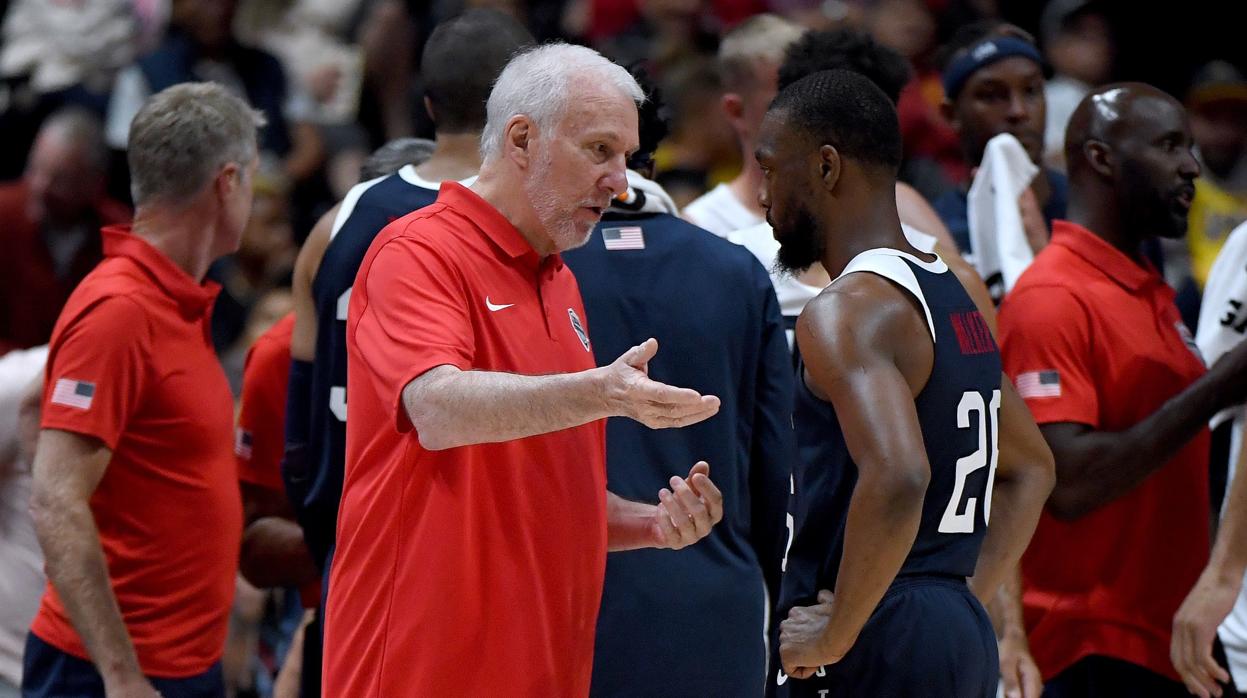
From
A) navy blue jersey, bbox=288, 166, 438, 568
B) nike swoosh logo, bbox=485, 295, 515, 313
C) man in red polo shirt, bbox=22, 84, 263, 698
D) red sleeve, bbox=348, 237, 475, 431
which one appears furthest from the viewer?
navy blue jersey, bbox=288, 166, 438, 568

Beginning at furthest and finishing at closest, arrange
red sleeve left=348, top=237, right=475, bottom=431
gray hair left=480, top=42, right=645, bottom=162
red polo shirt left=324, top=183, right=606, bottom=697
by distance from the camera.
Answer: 1. gray hair left=480, top=42, right=645, bottom=162
2. red polo shirt left=324, top=183, right=606, bottom=697
3. red sleeve left=348, top=237, right=475, bottom=431

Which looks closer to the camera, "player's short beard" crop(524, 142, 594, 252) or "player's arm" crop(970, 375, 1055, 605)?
"player's short beard" crop(524, 142, 594, 252)

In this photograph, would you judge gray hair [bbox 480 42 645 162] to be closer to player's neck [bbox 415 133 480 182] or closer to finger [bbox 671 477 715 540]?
finger [bbox 671 477 715 540]

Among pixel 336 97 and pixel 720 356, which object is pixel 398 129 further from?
pixel 720 356

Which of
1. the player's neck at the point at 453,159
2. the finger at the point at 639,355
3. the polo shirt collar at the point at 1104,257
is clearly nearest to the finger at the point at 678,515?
the finger at the point at 639,355

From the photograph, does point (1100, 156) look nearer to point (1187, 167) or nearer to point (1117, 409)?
point (1187, 167)

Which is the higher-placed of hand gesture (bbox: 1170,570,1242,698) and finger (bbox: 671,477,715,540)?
finger (bbox: 671,477,715,540)

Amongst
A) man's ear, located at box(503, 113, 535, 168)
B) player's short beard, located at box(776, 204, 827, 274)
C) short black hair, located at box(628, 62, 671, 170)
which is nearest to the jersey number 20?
player's short beard, located at box(776, 204, 827, 274)

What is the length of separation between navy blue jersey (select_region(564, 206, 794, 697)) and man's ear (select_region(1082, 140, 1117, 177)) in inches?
49.8

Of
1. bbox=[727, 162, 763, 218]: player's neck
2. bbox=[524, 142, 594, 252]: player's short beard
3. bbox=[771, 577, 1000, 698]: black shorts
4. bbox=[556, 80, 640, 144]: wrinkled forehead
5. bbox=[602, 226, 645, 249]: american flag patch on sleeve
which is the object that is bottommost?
bbox=[771, 577, 1000, 698]: black shorts

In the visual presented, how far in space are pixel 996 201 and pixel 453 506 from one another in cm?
315

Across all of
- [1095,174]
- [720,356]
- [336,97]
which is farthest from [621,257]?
[336,97]

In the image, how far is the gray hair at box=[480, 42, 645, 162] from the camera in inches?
127

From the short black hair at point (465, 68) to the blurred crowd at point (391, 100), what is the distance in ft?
4.28
